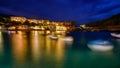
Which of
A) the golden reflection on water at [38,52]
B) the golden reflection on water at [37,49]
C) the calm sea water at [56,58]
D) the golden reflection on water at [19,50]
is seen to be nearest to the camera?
the calm sea water at [56,58]

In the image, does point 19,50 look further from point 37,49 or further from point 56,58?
point 56,58

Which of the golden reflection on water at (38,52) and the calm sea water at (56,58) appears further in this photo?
the golden reflection on water at (38,52)

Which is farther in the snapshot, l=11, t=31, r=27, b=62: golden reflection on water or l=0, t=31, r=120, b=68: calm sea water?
l=11, t=31, r=27, b=62: golden reflection on water

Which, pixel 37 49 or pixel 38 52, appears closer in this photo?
pixel 38 52

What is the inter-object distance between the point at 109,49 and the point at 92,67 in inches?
467

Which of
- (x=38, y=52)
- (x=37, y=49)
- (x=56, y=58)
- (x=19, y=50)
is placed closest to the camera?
(x=56, y=58)

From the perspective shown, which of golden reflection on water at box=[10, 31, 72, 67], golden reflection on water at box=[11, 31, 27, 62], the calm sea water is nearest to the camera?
the calm sea water

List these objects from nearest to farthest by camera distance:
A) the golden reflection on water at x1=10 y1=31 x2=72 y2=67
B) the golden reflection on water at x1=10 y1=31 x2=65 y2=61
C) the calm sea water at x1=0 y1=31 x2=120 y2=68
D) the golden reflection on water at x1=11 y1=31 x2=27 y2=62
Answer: the calm sea water at x1=0 y1=31 x2=120 y2=68
the golden reflection on water at x1=10 y1=31 x2=72 y2=67
the golden reflection on water at x1=11 y1=31 x2=27 y2=62
the golden reflection on water at x1=10 y1=31 x2=65 y2=61

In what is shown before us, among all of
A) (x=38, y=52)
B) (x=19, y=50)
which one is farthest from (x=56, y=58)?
(x=19, y=50)

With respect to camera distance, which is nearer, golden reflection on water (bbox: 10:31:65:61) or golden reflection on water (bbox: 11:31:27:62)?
golden reflection on water (bbox: 11:31:27:62)

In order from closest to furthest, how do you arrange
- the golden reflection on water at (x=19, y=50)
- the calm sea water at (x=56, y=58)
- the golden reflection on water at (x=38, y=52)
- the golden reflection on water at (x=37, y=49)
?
the calm sea water at (x=56, y=58)
the golden reflection on water at (x=38, y=52)
the golden reflection on water at (x=19, y=50)
the golden reflection on water at (x=37, y=49)

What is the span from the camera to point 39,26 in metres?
173

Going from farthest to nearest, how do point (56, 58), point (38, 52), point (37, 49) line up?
point (37, 49), point (38, 52), point (56, 58)

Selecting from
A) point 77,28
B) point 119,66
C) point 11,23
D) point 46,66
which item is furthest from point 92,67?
point 77,28
